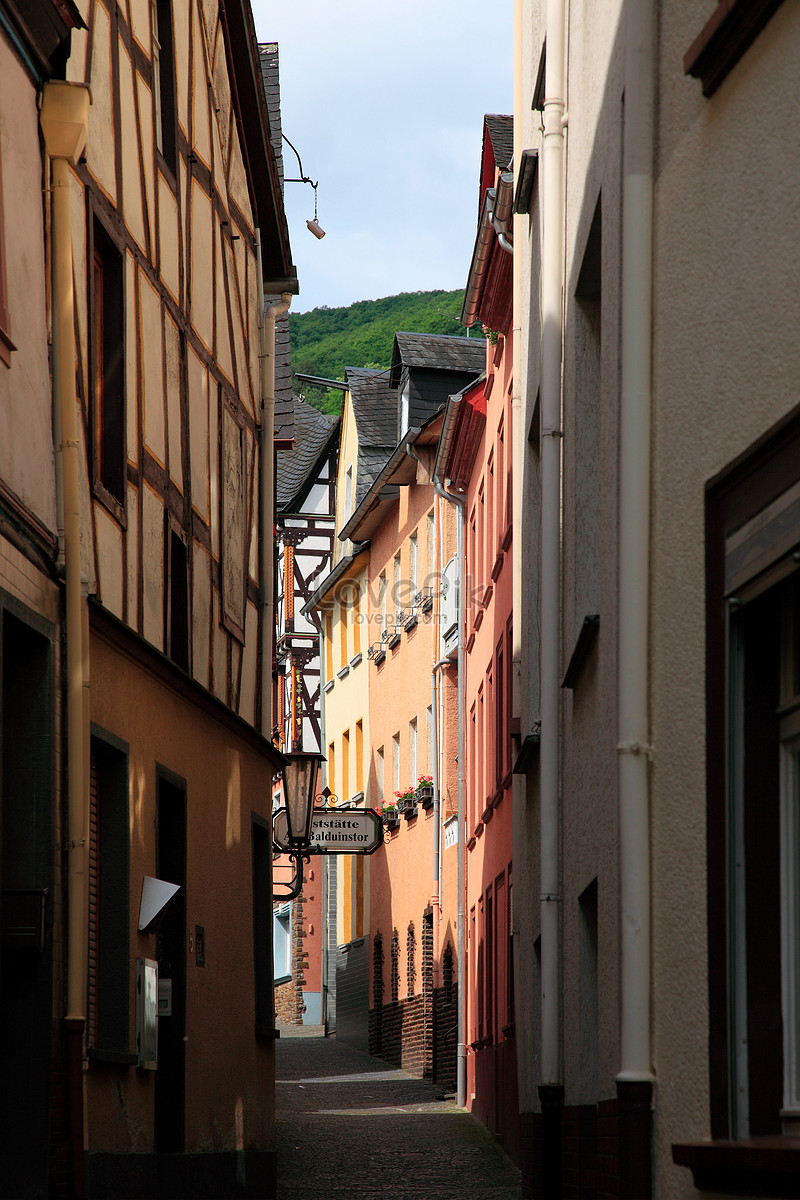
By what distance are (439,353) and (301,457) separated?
550 inches

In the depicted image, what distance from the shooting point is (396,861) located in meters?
29.4

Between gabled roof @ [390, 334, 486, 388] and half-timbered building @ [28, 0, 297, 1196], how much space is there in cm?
1310

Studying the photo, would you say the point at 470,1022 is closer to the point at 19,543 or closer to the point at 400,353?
the point at 400,353

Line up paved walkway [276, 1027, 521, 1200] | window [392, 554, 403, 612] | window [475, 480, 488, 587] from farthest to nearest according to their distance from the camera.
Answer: window [392, 554, 403, 612] < window [475, 480, 488, 587] < paved walkway [276, 1027, 521, 1200]

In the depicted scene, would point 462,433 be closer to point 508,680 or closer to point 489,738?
point 489,738

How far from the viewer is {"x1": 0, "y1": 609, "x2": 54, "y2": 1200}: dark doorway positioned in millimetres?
8789

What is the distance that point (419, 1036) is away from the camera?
86.8 ft

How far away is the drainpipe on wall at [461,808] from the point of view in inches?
870

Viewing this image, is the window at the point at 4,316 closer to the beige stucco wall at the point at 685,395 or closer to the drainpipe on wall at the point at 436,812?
the beige stucco wall at the point at 685,395

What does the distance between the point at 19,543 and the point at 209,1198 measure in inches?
227

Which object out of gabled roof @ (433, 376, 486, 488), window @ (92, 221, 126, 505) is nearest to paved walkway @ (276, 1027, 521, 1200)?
window @ (92, 221, 126, 505)

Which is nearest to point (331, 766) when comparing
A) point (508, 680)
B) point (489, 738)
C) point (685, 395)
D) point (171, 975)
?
point (489, 738)

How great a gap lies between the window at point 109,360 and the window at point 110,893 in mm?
1698

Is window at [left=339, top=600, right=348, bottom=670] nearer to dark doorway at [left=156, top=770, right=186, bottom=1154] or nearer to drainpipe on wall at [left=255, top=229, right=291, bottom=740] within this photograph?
drainpipe on wall at [left=255, top=229, right=291, bottom=740]
